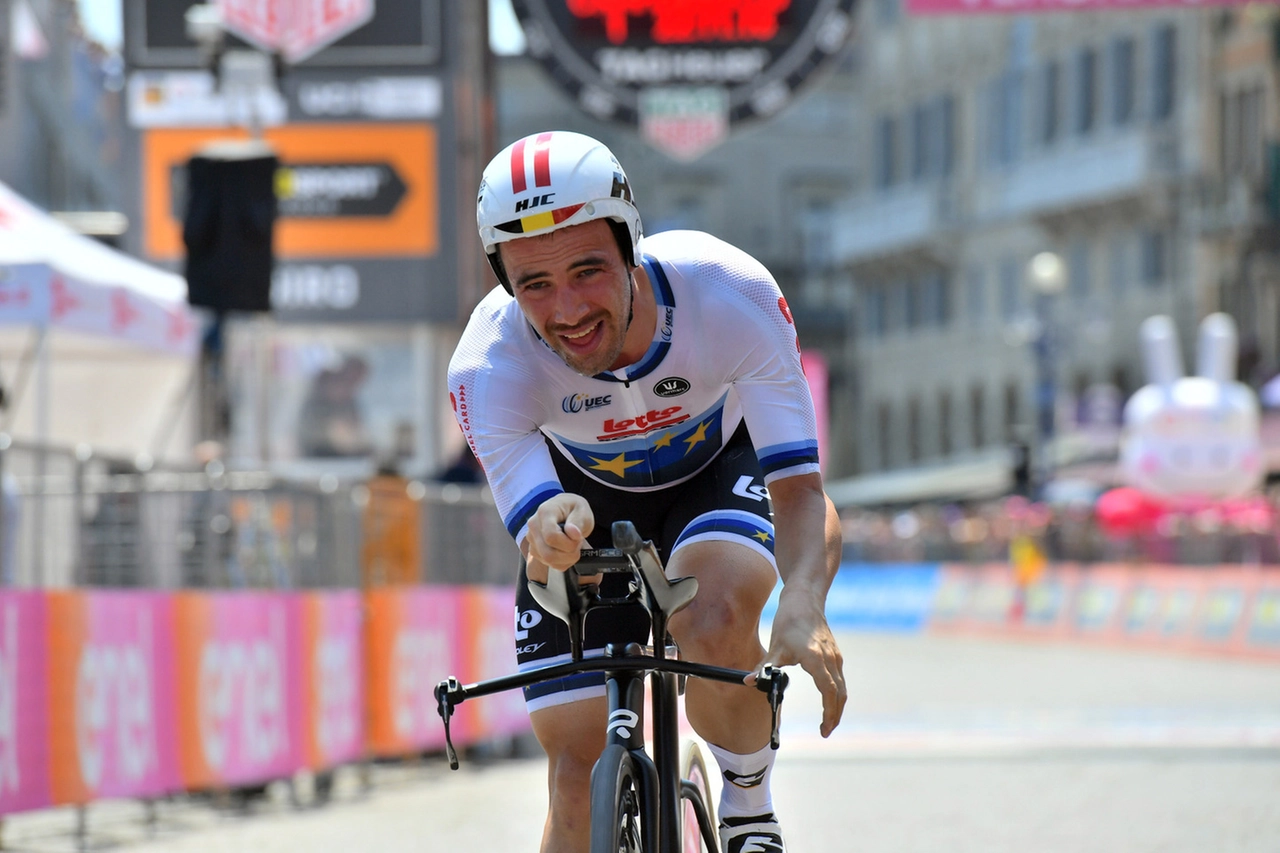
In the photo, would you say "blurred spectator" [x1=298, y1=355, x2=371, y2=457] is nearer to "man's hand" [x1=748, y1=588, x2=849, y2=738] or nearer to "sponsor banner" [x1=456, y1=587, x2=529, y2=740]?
"sponsor banner" [x1=456, y1=587, x2=529, y2=740]

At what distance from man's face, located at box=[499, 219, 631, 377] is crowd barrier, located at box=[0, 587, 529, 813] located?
15.1 feet

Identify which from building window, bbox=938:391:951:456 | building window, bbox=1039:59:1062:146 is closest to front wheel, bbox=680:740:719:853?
building window, bbox=1039:59:1062:146

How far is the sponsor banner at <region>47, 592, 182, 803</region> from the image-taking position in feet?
29.2

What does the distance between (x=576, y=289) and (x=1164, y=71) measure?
155 ft

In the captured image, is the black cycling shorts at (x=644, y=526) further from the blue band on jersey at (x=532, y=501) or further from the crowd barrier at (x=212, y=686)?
the crowd barrier at (x=212, y=686)

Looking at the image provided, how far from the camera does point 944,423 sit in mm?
61906

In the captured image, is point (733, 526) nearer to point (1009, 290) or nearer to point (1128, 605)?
point (1128, 605)

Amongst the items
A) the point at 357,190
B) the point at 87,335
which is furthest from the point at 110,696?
the point at 357,190

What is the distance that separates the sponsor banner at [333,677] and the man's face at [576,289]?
22.2 ft

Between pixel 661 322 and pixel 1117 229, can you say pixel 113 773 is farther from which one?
pixel 1117 229

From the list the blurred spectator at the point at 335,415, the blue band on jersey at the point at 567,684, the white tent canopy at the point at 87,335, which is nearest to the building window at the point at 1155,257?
the blurred spectator at the point at 335,415

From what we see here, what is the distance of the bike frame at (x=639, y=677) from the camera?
165 inches

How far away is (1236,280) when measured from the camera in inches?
1852

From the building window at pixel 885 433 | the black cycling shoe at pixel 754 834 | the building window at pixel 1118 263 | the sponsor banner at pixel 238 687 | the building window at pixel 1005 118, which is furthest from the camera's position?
the building window at pixel 885 433
